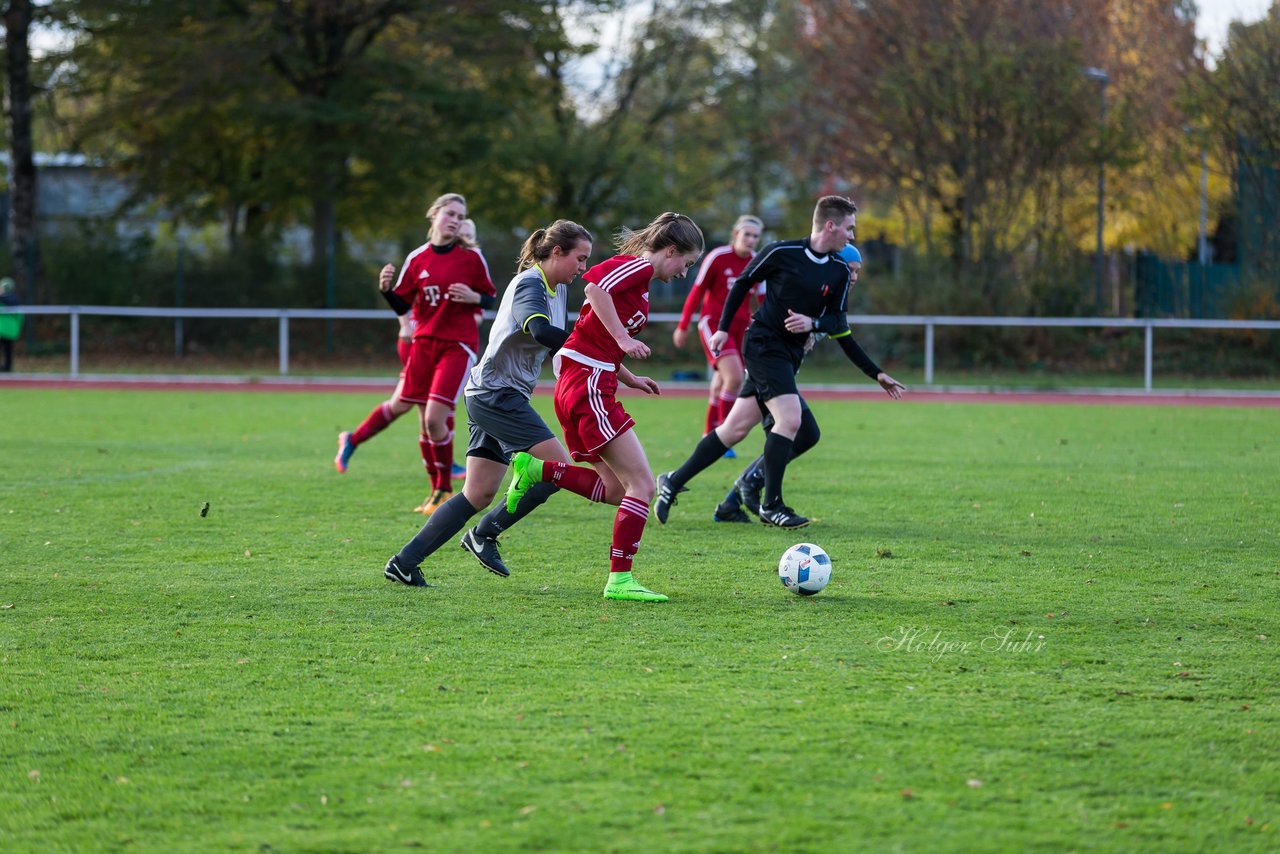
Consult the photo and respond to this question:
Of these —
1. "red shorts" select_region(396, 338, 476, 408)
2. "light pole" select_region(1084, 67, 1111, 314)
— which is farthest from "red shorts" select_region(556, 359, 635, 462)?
"light pole" select_region(1084, 67, 1111, 314)

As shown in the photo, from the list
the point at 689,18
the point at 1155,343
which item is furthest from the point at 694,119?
the point at 1155,343

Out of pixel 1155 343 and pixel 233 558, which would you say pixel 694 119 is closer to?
pixel 1155 343

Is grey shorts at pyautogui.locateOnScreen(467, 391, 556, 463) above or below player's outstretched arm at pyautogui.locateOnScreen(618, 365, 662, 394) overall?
below

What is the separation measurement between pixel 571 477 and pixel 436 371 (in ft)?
10.0

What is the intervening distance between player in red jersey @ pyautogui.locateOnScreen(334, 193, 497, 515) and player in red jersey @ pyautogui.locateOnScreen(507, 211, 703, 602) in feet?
9.03

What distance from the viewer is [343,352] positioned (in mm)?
26938

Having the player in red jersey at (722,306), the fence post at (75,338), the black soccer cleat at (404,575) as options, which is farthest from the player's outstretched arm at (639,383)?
the fence post at (75,338)

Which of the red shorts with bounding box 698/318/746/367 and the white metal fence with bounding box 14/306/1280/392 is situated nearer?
the red shorts with bounding box 698/318/746/367

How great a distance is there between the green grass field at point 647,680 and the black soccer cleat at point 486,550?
0.32 feet

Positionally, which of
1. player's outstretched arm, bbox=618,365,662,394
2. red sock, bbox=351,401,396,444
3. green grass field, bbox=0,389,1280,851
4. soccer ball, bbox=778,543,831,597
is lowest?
green grass field, bbox=0,389,1280,851

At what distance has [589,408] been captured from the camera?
6.35m

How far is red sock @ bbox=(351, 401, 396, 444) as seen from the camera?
998cm

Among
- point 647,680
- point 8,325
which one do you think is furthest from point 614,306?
point 8,325

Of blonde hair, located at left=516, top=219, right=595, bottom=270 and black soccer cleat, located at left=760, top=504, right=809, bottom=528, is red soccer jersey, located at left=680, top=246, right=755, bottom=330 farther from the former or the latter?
blonde hair, located at left=516, top=219, right=595, bottom=270
